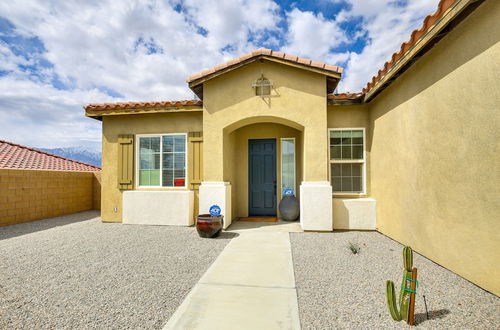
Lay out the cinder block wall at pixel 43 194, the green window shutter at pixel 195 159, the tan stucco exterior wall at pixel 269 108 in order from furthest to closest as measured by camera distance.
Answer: the cinder block wall at pixel 43 194 < the green window shutter at pixel 195 159 < the tan stucco exterior wall at pixel 269 108

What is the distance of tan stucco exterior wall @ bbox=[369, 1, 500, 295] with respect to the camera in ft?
10.5

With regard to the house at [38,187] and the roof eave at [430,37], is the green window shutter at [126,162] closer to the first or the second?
the house at [38,187]

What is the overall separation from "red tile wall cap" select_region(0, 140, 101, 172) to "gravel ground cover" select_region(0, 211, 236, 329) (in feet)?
15.1

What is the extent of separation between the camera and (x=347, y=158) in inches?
282

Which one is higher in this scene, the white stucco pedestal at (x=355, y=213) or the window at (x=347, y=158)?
the window at (x=347, y=158)

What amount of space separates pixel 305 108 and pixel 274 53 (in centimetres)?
176

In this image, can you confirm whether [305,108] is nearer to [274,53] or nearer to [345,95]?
[345,95]

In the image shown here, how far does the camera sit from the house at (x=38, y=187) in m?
7.98

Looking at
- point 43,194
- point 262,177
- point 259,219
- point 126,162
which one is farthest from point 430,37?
point 43,194

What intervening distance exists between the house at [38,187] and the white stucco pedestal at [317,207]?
9.59m

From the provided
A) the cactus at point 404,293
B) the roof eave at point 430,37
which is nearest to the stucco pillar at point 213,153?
the roof eave at point 430,37

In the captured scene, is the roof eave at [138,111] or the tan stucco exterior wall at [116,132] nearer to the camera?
the roof eave at [138,111]

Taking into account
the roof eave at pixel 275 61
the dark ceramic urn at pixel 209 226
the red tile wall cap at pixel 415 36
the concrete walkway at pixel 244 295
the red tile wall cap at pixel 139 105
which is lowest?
the concrete walkway at pixel 244 295

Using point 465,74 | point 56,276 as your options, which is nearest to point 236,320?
point 56,276
